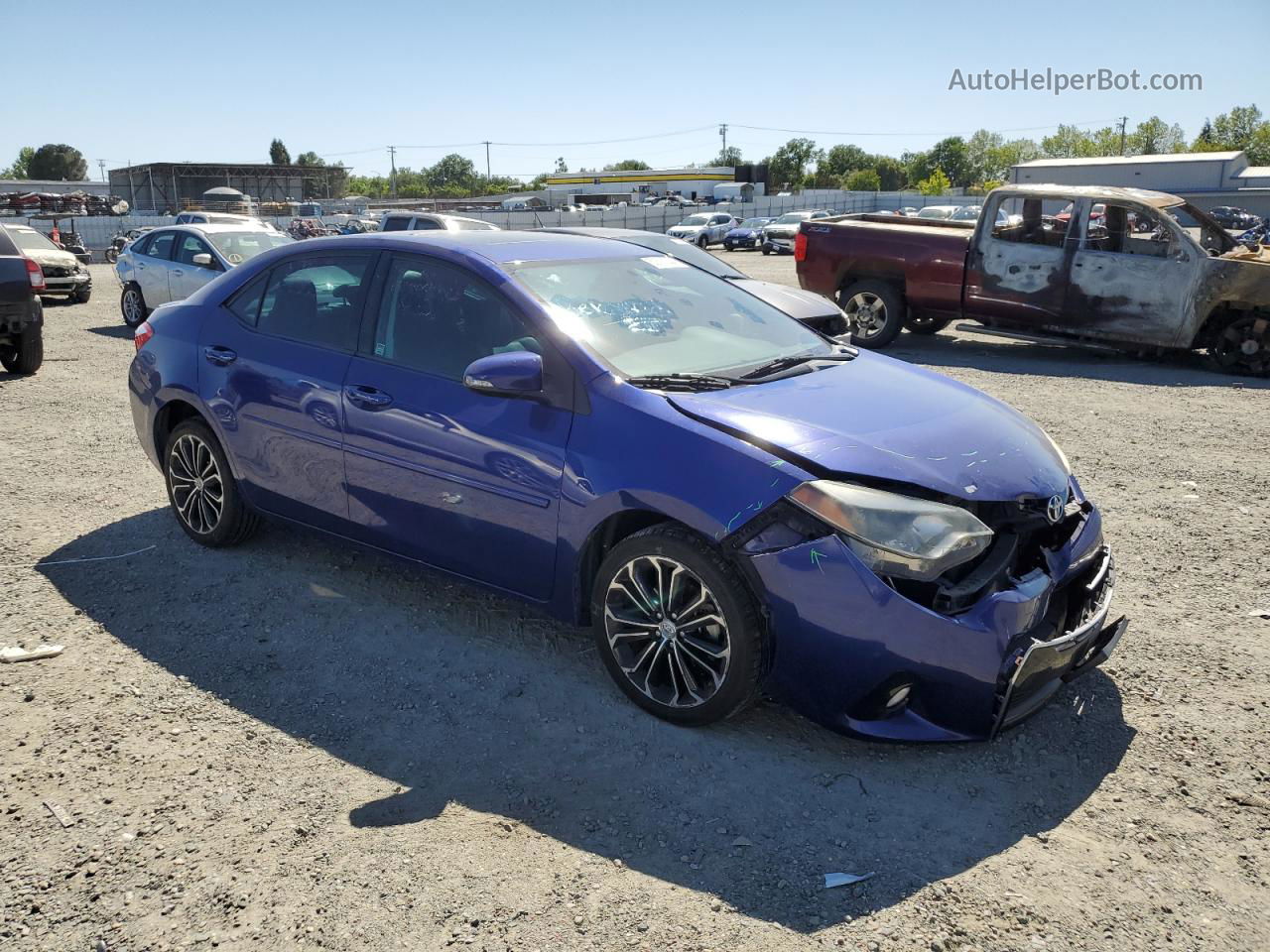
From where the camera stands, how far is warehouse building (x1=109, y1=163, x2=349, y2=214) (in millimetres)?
84625

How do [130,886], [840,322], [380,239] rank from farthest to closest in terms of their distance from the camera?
[840,322] < [380,239] < [130,886]

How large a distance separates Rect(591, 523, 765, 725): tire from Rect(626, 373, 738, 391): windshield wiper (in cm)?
58

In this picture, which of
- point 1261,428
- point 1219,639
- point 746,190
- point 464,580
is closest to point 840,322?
point 1261,428

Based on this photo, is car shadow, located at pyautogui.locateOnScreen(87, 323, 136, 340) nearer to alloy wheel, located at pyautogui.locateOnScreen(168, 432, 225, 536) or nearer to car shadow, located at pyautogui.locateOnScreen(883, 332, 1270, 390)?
alloy wheel, located at pyautogui.locateOnScreen(168, 432, 225, 536)

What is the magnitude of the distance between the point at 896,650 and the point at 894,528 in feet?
1.24

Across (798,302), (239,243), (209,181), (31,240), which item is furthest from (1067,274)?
(209,181)

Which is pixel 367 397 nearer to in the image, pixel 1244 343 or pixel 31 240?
pixel 1244 343

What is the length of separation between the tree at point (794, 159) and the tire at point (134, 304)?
138 metres

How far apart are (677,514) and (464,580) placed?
3.85ft

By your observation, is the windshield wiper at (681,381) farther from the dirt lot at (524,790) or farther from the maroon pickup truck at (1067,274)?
the maroon pickup truck at (1067,274)

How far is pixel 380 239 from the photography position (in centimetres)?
453

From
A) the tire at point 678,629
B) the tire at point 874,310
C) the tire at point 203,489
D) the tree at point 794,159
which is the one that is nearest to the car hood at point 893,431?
the tire at point 678,629

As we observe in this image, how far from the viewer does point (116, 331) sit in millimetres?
15148

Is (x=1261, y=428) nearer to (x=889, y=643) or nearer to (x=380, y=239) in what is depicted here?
(x=889, y=643)
